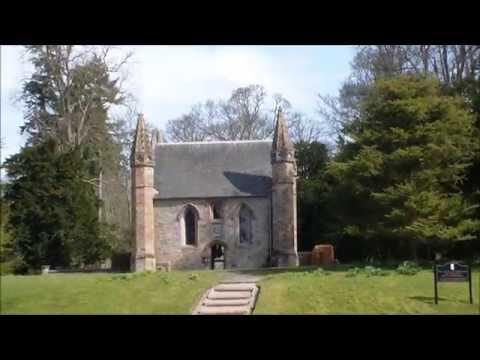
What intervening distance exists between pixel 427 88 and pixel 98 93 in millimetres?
12388

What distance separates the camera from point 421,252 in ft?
60.7

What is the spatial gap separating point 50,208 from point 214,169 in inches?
380

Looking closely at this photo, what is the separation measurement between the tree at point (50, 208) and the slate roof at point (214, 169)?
5.58 metres

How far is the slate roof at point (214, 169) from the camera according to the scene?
25719 mm

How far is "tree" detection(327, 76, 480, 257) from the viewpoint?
16797mm

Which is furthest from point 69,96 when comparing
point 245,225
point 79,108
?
point 245,225

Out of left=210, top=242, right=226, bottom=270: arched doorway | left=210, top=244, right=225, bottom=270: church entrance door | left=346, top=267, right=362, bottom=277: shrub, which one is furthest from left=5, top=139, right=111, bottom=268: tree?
left=346, top=267, right=362, bottom=277: shrub

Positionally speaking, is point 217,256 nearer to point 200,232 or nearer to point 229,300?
point 200,232

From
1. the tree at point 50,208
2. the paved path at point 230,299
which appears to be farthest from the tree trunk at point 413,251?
the tree at point 50,208
